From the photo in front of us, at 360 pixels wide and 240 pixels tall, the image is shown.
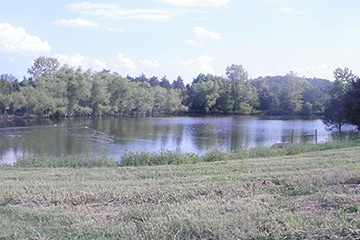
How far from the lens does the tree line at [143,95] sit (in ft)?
247

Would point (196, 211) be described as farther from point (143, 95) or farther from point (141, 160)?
point (143, 95)

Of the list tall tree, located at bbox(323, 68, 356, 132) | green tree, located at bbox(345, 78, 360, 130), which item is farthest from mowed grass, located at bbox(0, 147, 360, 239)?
tall tree, located at bbox(323, 68, 356, 132)

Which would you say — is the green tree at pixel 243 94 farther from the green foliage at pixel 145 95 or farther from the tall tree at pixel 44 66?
the tall tree at pixel 44 66

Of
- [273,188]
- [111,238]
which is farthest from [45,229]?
[273,188]

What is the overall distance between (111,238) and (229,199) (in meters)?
2.29

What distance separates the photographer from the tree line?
7531cm

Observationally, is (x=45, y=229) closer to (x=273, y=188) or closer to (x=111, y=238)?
(x=111, y=238)

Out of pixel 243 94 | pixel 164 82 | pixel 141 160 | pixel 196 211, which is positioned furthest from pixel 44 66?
pixel 196 211

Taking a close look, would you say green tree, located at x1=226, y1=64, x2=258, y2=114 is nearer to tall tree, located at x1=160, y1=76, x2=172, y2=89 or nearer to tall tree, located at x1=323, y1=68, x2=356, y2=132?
tall tree, located at x1=160, y1=76, x2=172, y2=89

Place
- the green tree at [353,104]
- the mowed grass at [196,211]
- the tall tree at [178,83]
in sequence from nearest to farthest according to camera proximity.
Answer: the mowed grass at [196,211] → the green tree at [353,104] → the tall tree at [178,83]

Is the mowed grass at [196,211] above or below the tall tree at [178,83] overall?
below

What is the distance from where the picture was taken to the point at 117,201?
22.1ft

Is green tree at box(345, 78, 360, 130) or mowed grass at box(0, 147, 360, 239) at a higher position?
green tree at box(345, 78, 360, 130)

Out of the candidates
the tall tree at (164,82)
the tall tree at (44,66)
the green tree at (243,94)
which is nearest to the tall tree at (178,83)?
the tall tree at (164,82)
